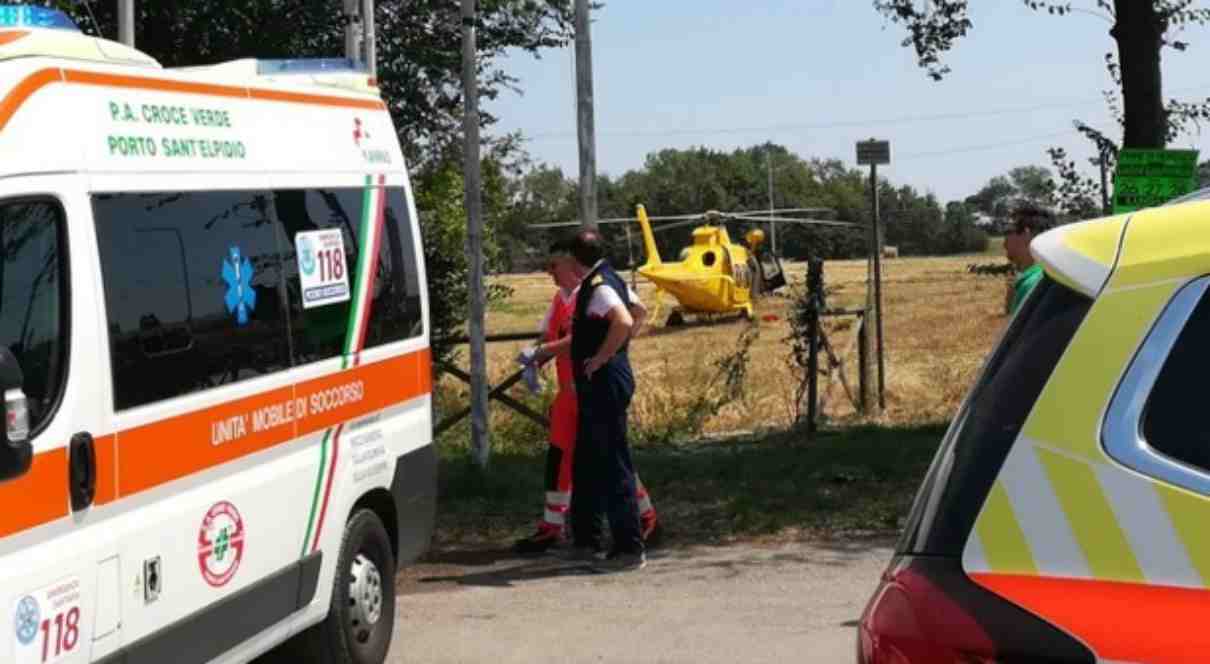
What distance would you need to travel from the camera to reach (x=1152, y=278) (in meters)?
2.72

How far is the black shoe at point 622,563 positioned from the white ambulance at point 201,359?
5.74 feet

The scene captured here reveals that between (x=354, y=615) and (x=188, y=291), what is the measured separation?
1.97 m

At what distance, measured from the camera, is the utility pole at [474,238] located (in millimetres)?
11641

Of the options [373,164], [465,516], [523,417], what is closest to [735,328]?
[523,417]

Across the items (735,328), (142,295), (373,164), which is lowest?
(735,328)

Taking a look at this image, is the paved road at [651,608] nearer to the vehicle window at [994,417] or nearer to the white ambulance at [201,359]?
the white ambulance at [201,359]

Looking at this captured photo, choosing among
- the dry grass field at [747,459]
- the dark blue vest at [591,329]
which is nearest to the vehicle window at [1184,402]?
the dry grass field at [747,459]

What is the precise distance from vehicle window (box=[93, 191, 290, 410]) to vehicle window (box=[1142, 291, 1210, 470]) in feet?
10.6

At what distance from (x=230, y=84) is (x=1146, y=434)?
4.27 m

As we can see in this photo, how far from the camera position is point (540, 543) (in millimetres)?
9625

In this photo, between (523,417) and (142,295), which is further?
(523,417)

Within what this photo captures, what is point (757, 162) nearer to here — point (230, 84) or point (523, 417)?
point (523, 417)

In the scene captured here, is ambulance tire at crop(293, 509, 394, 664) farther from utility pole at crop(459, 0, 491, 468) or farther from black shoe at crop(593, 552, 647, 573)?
utility pole at crop(459, 0, 491, 468)

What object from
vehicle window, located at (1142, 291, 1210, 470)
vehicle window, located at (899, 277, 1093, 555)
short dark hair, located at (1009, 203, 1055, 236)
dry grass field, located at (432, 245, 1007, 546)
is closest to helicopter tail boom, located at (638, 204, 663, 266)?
dry grass field, located at (432, 245, 1007, 546)
